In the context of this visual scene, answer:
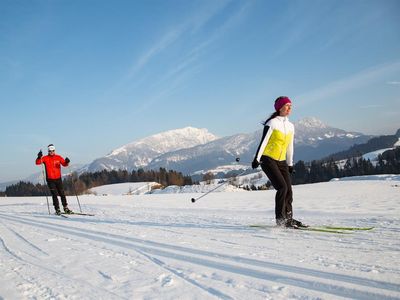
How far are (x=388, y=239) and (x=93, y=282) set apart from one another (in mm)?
3977

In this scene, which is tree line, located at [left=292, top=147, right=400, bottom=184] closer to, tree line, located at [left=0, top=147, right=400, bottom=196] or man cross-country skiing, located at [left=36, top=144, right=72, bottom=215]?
tree line, located at [left=0, top=147, right=400, bottom=196]

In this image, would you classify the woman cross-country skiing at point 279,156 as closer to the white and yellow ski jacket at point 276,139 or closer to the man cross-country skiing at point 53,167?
the white and yellow ski jacket at point 276,139

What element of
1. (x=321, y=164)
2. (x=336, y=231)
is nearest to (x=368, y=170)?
(x=321, y=164)

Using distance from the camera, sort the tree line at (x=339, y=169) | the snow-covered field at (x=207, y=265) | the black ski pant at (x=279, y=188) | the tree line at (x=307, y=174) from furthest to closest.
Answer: the tree line at (x=339, y=169)
the tree line at (x=307, y=174)
the black ski pant at (x=279, y=188)
the snow-covered field at (x=207, y=265)

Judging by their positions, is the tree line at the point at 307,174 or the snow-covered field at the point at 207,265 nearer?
the snow-covered field at the point at 207,265

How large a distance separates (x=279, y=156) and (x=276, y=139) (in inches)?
13.7

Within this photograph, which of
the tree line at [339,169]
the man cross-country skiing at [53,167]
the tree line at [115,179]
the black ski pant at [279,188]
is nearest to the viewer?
the black ski pant at [279,188]

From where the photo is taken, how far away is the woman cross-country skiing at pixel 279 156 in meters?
6.33

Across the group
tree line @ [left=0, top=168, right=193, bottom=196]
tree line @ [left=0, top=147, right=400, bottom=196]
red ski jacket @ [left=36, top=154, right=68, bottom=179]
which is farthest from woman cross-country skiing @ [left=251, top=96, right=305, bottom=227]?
tree line @ [left=0, top=168, right=193, bottom=196]

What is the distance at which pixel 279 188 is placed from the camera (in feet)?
20.9

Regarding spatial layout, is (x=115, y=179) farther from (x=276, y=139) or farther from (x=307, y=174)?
Answer: (x=276, y=139)

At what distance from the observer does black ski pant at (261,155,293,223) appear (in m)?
6.33

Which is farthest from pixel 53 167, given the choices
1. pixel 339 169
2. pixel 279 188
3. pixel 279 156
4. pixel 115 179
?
pixel 115 179

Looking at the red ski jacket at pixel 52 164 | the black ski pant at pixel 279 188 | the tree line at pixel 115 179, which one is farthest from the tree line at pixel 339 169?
the black ski pant at pixel 279 188
